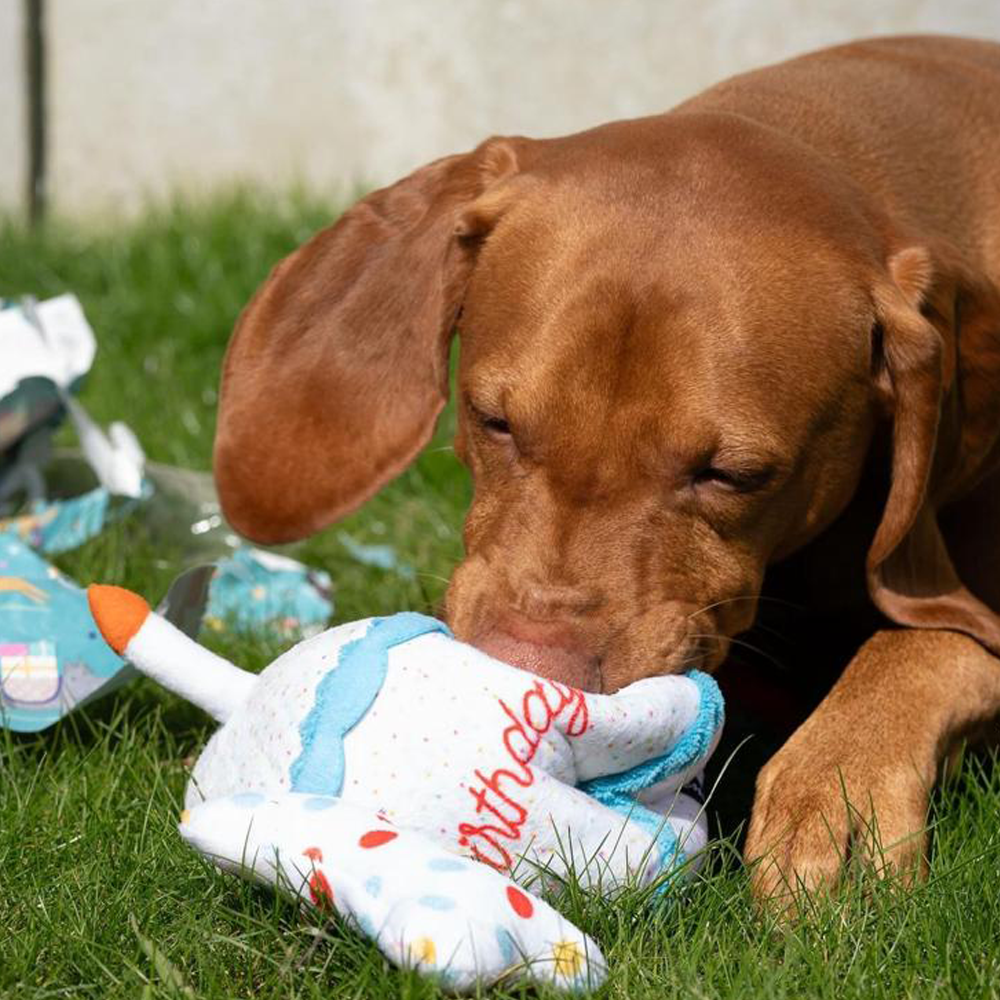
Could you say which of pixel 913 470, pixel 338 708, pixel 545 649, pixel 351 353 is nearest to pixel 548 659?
pixel 545 649

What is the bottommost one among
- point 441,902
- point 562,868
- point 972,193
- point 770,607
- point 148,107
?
point 148,107

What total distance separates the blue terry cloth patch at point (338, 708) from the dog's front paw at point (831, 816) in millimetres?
706

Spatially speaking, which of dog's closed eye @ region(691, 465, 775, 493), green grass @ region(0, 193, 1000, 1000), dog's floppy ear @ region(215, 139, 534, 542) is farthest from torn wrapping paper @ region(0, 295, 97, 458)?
dog's closed eye @ region(691, 465, 775, 493)

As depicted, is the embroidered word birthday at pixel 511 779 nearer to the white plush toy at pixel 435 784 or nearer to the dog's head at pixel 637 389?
the white plush toy at pixel 435 784

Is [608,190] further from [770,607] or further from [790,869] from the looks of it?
[790,869]

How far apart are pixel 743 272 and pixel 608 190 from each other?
32 centimetres

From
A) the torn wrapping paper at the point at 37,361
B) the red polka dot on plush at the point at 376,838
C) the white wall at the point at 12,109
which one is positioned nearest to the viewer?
the red polka dot on plush at the point at 376,838

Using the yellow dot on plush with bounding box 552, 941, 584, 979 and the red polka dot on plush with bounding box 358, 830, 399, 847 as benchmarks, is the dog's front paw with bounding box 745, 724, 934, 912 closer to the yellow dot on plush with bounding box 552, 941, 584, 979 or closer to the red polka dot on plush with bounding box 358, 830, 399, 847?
the yellow dot on plush with bounding box 552, 941, 584, 979

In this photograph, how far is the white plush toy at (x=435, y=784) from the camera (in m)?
2.35

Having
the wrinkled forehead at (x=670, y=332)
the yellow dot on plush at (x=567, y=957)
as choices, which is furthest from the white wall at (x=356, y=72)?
the yellow dot on plush at (x=567, y=957)

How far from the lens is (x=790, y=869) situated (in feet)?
9.33

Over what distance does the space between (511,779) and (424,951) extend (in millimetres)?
338

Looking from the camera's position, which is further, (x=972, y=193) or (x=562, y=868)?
(x=972, y=193)

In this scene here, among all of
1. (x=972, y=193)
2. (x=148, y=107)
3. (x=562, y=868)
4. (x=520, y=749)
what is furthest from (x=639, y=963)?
(x=148, y=107)
